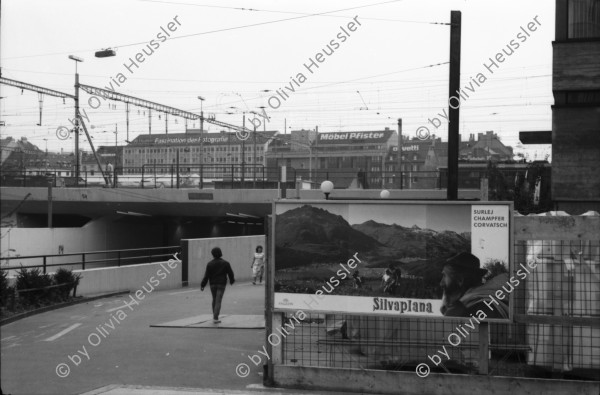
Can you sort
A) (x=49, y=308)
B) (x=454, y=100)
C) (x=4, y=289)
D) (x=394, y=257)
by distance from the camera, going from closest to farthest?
(x=394, y=257), (x=454, y=100), (x=4, y=289), (x=49, y=308)

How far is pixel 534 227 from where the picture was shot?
8.59m

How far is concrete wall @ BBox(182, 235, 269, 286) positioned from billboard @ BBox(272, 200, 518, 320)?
57.0ft

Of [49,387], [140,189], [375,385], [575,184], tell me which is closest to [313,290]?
[375,385]

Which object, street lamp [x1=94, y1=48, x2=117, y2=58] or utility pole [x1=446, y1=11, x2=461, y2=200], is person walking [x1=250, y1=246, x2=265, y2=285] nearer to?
street lamp [x1=94, y1=48, x2=117, y2=58]

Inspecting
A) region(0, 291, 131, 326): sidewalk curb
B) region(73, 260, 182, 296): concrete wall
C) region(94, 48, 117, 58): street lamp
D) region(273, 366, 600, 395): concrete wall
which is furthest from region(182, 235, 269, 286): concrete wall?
region(273, 366, 600, 395): concrete wall

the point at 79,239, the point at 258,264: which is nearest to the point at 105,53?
the point at 79,239

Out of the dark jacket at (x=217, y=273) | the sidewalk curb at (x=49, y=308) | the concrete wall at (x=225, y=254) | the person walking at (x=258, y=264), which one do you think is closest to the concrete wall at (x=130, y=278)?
the sidewalk curb at (x=49, y=308)

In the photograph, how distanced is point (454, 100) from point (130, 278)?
12784 millimetres

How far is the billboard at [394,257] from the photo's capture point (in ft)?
28.4

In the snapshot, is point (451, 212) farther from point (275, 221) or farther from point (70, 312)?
point (70, 312)

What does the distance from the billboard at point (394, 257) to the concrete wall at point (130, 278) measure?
12340mm

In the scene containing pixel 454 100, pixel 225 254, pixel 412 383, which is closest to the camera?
pixel 412 383

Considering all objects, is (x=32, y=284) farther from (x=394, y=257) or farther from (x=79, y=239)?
(x=79, y=239)

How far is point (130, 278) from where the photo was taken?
22969 millimetres
